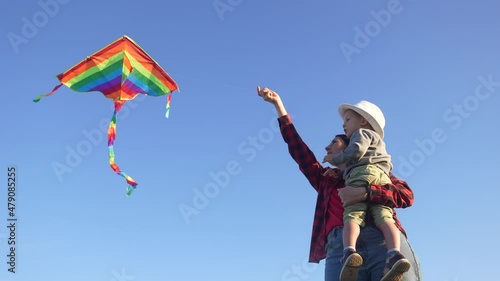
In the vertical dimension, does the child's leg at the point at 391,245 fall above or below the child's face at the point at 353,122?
below

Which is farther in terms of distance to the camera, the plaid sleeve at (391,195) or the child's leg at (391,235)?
the plaid sleeve at (391,195)

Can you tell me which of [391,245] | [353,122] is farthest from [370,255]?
[353,122]

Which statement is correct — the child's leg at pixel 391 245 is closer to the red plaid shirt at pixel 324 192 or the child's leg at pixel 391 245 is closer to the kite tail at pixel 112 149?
the red plaid shirt at pixel 324 192

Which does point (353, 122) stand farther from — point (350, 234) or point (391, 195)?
point (350, 234)

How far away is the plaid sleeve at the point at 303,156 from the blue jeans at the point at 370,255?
0.57 metres

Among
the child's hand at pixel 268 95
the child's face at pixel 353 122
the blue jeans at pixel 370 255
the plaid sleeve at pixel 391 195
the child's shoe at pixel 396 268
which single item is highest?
the child's hand at pixel 268 95

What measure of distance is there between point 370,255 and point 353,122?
107cm

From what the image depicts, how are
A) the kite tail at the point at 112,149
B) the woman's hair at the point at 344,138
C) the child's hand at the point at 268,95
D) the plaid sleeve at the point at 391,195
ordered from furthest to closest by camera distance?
the kite tail at the point at 112,149 → the child's hand at the point at 268,95 → the woman's hair at the point at 344,138 → the plaid sleeve at the point at 391,195

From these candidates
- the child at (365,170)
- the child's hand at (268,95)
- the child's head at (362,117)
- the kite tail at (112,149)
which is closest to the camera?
the child at (365,170)

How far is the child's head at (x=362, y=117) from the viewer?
3.80 m

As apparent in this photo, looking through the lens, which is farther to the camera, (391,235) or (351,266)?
(391,235)

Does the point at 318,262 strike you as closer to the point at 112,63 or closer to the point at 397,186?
the point at 397,186

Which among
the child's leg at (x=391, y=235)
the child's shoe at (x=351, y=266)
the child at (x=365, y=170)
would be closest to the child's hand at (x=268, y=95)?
the child at (x=365, y=170)

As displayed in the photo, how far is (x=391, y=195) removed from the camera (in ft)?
11.1
